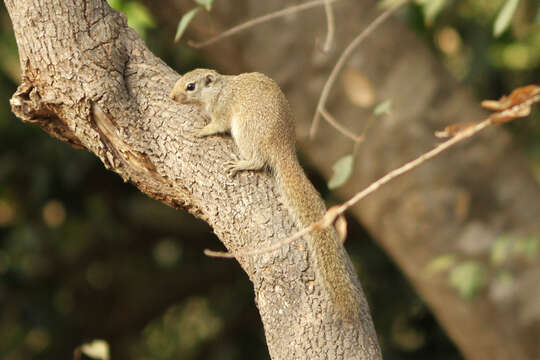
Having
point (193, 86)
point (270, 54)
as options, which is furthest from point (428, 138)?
point (193, 86)

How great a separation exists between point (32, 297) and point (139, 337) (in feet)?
3.64

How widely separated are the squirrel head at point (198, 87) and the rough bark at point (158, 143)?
0.18m

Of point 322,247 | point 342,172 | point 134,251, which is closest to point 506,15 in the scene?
point 342,172

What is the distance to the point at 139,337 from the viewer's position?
5230mm

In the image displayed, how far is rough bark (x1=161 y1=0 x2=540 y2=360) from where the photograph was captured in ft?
11.0

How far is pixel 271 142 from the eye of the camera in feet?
6.19

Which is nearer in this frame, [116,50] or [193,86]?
[116,50]

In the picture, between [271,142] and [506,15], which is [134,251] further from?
[506,15]

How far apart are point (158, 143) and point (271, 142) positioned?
38 cm

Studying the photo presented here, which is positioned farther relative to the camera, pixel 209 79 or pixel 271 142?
pixel 209 79

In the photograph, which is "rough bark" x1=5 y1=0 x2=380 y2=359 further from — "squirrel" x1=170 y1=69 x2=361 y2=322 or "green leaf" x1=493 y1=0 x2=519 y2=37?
"green leaf" x1=493 y1=0 x2=519 y2=37

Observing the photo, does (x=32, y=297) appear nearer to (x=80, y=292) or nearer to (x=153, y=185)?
(x=80, y=292)

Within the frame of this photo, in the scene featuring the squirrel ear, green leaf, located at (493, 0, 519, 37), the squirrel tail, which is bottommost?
the squirrel tail

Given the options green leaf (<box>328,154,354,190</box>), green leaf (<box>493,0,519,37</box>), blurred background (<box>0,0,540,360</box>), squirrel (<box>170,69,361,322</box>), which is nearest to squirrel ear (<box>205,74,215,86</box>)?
squirrel (<box>170,69,361,322</box>)
